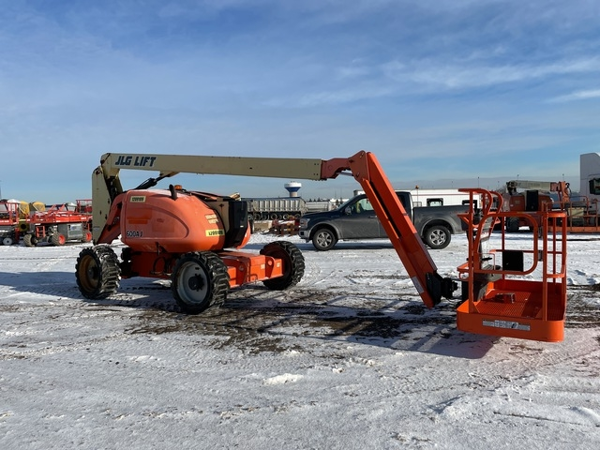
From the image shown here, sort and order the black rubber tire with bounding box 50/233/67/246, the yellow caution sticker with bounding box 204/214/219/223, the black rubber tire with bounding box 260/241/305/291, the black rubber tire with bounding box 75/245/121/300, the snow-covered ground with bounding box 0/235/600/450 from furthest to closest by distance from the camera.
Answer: the black rubber tire with bounding box 50/233/67/246, the black rubber tire with bounding box 260/241/305/291, the black rubber tire with bounding box 75/245/121/300, the yellow caution sticker with bounding box 204/214/219/223, the snow-covered ground with bounding box 0/235/600/450

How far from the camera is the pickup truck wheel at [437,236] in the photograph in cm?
1579

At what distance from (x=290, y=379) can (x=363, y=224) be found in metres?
12.0

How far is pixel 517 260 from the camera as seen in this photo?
561cm

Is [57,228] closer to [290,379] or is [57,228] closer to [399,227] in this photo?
[399,227]

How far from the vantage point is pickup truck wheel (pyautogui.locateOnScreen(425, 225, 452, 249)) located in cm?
1579

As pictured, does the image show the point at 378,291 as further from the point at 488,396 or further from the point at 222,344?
the point at 488,396

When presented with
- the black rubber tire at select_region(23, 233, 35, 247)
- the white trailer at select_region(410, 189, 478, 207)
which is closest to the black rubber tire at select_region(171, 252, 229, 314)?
the black rubber tire at select_region(23, 233, 35, 247)

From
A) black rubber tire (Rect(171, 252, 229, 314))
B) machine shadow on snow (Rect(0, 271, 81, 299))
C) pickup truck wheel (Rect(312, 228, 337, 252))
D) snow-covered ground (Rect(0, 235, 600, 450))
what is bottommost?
snow-covered ground (Rect(0, 235, 600, 450))

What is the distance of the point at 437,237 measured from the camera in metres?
15.9

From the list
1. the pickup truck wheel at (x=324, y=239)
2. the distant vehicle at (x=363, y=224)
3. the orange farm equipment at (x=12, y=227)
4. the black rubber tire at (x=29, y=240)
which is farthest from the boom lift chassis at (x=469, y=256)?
the orange farm equipment at (x=12, y=227)

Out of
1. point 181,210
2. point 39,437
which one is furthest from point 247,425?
point 181,210

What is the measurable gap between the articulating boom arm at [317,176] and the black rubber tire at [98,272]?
66 cm

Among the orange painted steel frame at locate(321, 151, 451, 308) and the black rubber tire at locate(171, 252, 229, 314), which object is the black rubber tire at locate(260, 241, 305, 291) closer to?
the black rubber tire at locate(171, 252, 229, 314)

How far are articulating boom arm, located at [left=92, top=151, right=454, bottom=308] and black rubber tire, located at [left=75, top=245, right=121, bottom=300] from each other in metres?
Answer: 0.66
